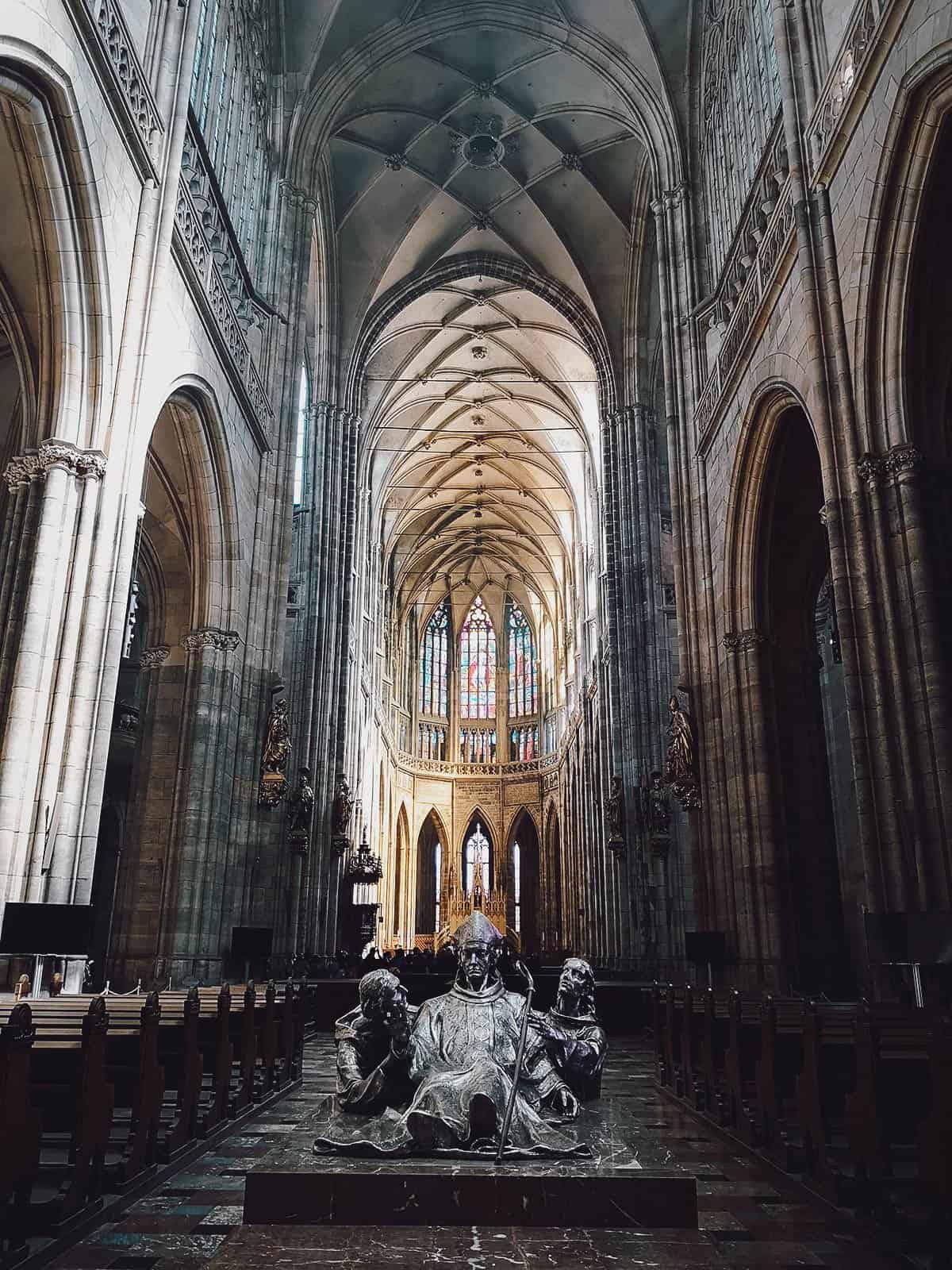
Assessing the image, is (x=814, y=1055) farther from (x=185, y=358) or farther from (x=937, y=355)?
(x=185, y=358)

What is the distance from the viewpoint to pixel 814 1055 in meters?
5.62

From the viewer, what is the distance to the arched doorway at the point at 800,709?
12.9 m

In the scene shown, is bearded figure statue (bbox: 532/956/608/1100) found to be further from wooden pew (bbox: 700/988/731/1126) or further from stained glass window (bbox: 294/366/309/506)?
stained glass window (bbox: 294/366/309/506)

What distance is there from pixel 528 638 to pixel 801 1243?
4515cm

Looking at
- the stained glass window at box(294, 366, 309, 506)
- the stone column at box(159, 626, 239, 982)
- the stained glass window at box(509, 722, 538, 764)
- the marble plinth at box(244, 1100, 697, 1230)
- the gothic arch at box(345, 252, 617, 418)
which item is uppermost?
the gothic arch at box(345, 252, 617, 418)

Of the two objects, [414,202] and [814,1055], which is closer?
[814,1055]

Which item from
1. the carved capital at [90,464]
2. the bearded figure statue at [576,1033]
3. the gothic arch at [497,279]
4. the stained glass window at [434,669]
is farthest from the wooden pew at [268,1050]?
the stained glass window at [434,669]

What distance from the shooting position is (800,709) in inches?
547

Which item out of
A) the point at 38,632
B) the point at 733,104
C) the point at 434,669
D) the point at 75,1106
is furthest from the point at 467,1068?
the point at 434,669

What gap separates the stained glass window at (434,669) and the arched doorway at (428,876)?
5.15 meters

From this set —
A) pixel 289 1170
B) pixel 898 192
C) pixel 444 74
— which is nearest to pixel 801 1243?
pixel 289 1170

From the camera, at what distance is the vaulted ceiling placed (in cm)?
2025

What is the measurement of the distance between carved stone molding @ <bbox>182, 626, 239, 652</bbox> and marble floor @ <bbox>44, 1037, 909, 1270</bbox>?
8908 millimetres

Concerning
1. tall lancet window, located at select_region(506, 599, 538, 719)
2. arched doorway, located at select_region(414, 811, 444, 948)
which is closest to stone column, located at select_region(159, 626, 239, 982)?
arched doorway, located at select_region(414, 811, 444, 948)
